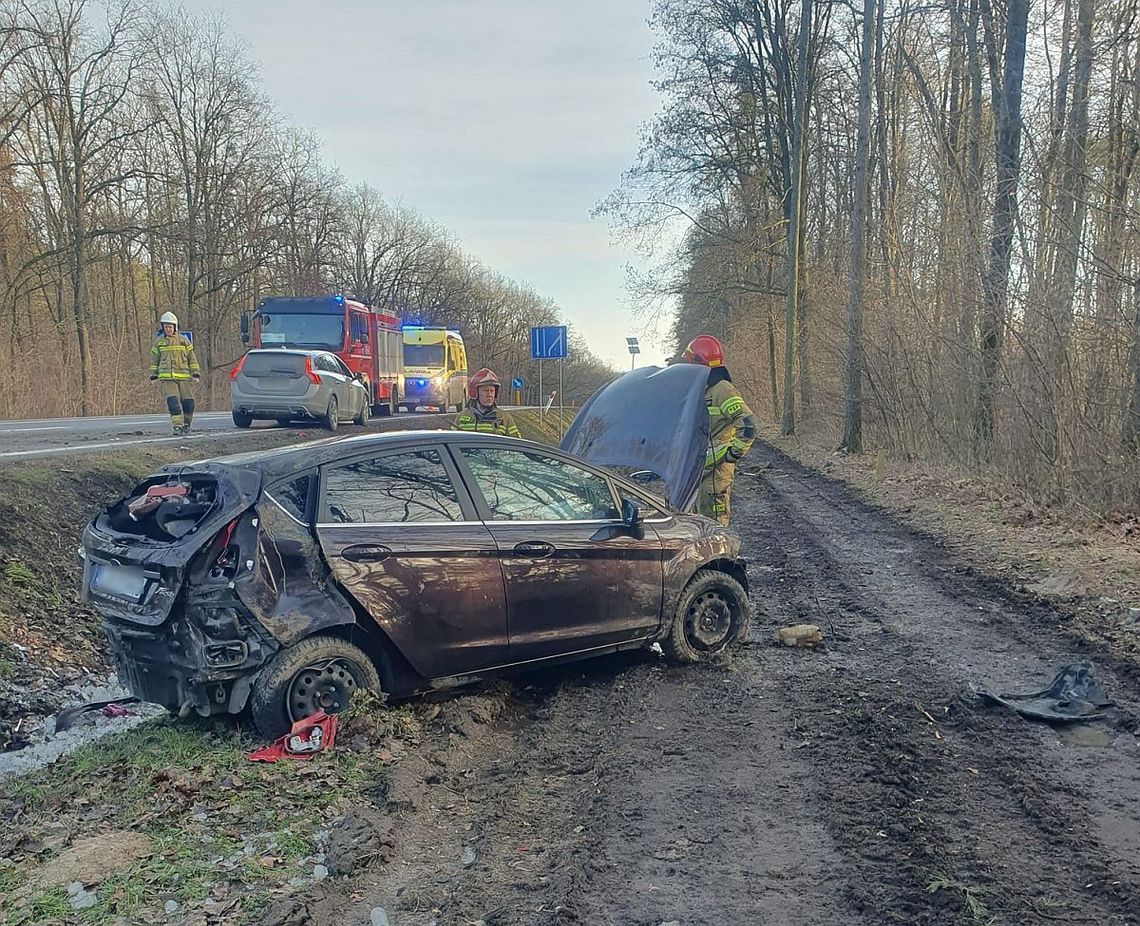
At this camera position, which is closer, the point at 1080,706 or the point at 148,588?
the point at 148,588

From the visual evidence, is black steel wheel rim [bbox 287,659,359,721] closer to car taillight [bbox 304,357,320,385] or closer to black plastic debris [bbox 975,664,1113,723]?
black plastic debris [bbox 975,664,1113,723]

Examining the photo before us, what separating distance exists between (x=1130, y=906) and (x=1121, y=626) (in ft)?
12.7

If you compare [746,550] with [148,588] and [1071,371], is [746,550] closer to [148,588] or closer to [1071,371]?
[1071,371]

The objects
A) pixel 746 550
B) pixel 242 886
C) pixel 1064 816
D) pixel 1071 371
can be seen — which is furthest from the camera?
pixel 1071 371

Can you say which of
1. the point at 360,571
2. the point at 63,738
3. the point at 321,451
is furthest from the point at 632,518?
the point at 63,738

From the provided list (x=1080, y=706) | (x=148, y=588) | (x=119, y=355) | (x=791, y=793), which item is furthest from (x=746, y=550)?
(x=119, y=355)

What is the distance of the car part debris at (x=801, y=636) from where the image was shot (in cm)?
611

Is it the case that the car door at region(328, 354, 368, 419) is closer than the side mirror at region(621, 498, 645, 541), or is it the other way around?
the side mirror at region(621, 498, 645, 541)

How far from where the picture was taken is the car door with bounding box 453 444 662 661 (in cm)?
500

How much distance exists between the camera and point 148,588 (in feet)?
14.3

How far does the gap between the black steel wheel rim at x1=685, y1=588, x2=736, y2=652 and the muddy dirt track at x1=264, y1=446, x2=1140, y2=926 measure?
0.66 feet

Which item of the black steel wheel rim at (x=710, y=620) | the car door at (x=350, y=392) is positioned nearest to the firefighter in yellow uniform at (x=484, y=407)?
the black steel wheel rim at (x=710, y=620)

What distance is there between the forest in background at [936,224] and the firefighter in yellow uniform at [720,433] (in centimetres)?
500

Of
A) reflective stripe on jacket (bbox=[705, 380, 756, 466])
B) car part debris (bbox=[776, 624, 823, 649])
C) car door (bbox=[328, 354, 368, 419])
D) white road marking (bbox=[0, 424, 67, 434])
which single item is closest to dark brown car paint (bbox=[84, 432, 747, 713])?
car part debris (bbox=[776, 624, 823, 649])
